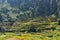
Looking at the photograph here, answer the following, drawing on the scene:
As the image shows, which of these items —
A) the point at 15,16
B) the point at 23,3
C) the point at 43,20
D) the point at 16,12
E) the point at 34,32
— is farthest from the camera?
the point at 23,3

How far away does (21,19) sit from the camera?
78.8m

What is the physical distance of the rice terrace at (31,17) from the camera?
62500 millimetres

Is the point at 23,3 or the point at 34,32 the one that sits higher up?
the point at 23,3

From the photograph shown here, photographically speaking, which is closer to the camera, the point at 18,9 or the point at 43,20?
the point at 43,20

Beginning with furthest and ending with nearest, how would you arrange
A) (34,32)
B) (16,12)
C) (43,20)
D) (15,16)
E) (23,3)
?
(23,3)
(16,12)
(15,16)
(43,20)
(34,32)

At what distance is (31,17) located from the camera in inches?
3174

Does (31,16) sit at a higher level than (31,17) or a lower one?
higher

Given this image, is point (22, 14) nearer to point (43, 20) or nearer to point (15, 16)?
point (15, 16)

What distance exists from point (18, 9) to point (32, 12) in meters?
6.85

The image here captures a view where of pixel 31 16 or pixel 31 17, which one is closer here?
pixel 31 17

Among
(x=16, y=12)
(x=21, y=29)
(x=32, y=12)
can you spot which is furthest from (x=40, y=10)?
(x=21, y=29)

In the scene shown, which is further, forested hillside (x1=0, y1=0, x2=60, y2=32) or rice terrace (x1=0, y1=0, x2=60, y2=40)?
forested hillside (x1=0, y1=0, x2=60, y2=32)

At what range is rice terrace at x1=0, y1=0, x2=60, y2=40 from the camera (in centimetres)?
6250

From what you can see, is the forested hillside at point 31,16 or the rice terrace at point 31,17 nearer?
the rice terrace at point 31,17
